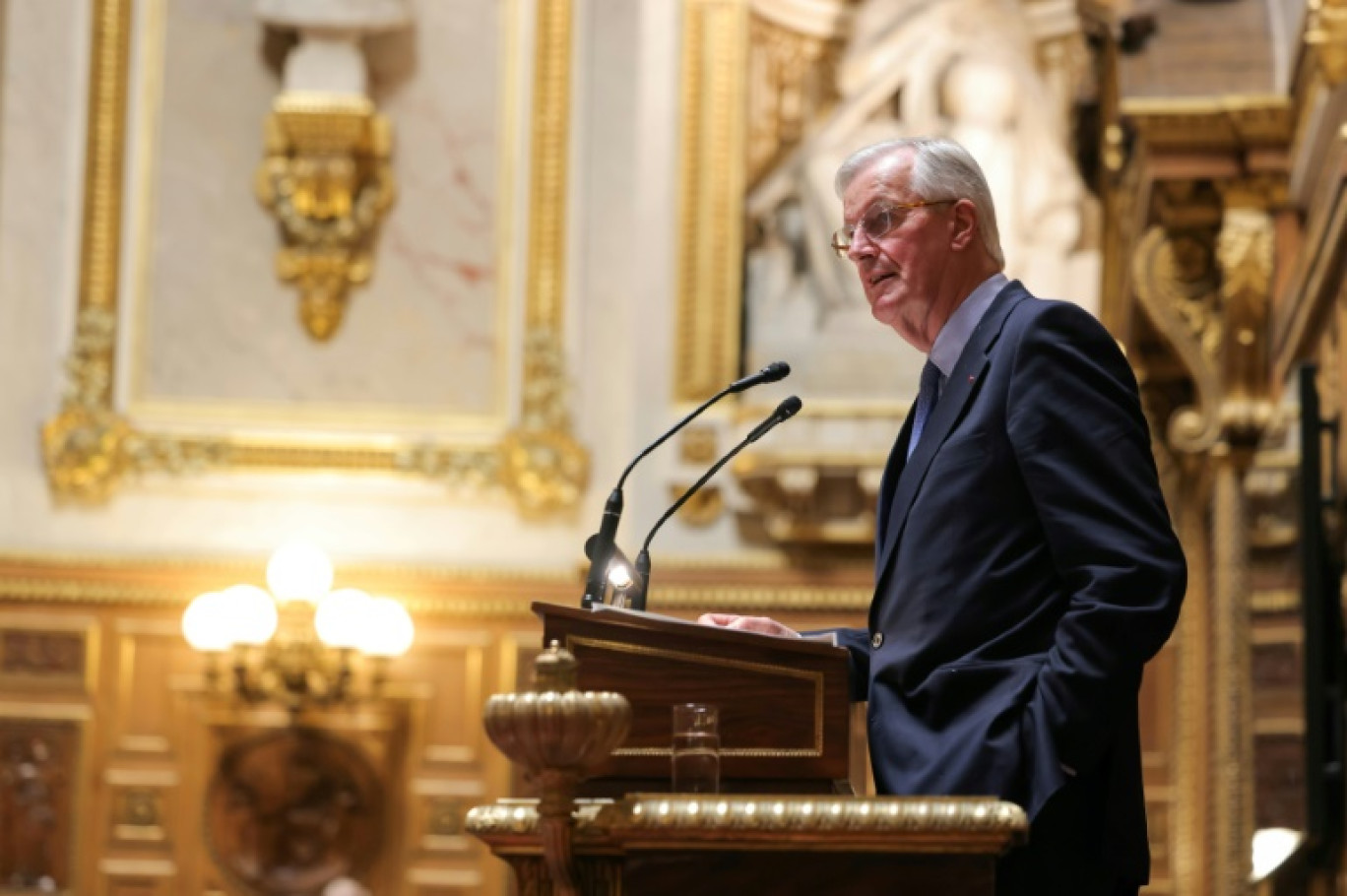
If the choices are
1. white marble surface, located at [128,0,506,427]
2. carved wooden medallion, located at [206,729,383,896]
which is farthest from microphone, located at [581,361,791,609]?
white marble surface, located at [128,0,506,427]

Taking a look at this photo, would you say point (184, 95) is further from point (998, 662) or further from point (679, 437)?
point (998, 662)

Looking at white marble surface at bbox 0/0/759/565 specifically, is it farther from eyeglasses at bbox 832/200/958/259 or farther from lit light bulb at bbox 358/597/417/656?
eyeglasses at bbox 832/200/958/259

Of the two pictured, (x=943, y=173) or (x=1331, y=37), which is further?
(x=1331, y=37)

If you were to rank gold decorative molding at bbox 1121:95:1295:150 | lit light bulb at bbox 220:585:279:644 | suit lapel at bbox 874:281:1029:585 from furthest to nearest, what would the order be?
lit light bulb at bbox 220:585:279:644 < gold decorative molding at bbox 1121:95:1295:150 < suit lapel at bbox 874:281:1029:585

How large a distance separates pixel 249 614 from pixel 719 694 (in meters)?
5.76

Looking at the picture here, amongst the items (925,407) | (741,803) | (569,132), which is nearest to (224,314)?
(569,132)

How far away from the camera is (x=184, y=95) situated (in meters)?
9.15

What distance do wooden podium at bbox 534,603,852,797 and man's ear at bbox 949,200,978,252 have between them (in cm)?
60

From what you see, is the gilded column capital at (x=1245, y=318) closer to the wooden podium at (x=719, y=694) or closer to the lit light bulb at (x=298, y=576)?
the lit light bulb at (x=298, y=576)

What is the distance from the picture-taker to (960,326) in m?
3.00

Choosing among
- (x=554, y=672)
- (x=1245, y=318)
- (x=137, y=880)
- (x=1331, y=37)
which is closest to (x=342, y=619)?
(x=137, y=880)

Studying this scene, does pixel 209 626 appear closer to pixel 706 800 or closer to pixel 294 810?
pixel 294 810

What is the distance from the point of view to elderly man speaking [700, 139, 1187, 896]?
8.55 feet

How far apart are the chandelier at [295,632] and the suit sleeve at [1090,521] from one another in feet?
18.8
